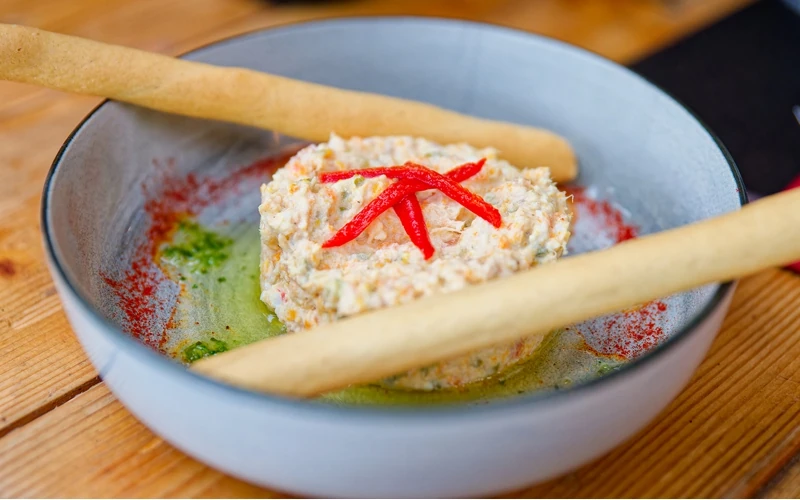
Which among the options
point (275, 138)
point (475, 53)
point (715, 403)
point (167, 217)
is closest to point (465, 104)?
point (475, 53)

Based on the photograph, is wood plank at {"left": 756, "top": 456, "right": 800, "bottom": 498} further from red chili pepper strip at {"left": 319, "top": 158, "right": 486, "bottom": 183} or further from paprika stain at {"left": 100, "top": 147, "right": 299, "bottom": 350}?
paprika stain at {"left": 100, "top": 147, "right": 299, "bottom": 350}

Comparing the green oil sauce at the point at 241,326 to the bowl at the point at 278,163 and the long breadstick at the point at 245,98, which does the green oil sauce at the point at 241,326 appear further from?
the long breadstick at the point at 245,98

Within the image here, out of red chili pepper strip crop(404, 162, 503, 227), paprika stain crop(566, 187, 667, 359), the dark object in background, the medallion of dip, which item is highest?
the dark object in background

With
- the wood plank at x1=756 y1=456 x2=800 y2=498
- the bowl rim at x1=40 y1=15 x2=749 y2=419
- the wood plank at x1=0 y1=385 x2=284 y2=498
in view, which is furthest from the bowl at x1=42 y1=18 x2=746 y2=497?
the wood plank at x1=756 y1=456 x2=800 y2=498

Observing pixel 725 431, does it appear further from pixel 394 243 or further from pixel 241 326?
pixel 241 326

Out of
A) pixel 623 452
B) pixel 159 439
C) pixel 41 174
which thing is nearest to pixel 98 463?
pixel 159 439

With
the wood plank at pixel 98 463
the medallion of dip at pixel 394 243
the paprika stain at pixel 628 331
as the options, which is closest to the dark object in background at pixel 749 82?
the paprika stain at pixel 628 331
